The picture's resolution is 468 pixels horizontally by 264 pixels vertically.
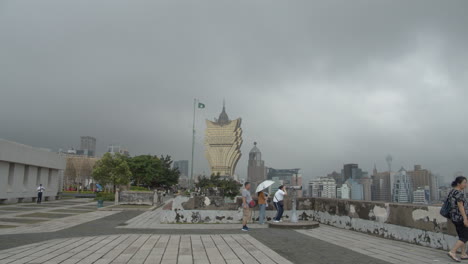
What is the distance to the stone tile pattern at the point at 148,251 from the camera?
20.0 ft

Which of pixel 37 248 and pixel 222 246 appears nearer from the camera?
pixel 37 248

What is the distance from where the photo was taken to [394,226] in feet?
28.9

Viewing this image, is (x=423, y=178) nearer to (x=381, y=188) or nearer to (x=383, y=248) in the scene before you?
(x=381, y=188)

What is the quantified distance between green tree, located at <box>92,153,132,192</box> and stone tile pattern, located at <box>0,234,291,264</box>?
33060 millimetres

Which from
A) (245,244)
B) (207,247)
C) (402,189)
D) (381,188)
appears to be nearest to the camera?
(207,247)

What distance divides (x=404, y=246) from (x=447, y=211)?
172cm

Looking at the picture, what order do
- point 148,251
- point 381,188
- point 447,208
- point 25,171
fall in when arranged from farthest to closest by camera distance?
point 381,188 < point 25,171 < point 148,251 < point 447,208

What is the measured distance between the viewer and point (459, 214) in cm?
628

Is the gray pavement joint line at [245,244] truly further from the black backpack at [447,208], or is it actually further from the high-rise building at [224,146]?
the high-rise building at [224,146]

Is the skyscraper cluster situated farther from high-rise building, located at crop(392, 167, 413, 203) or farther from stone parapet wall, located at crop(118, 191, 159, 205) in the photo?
stone parapet wall, located at crop(118, 191, 159, 205)

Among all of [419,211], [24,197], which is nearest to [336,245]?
[419,211]

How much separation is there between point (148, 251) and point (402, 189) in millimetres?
39237

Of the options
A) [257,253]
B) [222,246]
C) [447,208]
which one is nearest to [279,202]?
[222,246]

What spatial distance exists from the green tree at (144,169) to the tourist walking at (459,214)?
5061 centimetres
